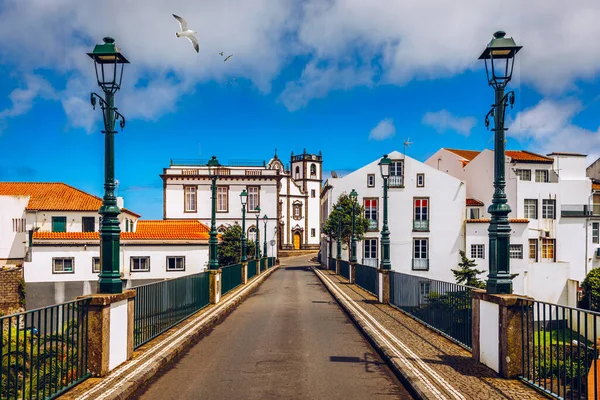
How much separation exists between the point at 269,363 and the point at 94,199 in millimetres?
41261

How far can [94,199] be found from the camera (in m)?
45.7

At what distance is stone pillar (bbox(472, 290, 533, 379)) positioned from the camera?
22.5 ft

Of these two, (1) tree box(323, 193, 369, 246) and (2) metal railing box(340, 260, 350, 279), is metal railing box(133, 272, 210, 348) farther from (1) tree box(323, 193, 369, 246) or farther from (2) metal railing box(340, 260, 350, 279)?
(1) tree box(323, 193, 369, 246)

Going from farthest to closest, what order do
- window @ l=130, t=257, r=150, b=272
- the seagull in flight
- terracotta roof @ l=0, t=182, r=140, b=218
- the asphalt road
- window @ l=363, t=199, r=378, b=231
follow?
1. window @ l=363, t=199, r=378, b=231
2. terracotta roof @ l=0, t=182, r=140, b=218
3. window @ l=130, t=257, r=150, b=272
4. the seagull in flight
5. the asphalt road

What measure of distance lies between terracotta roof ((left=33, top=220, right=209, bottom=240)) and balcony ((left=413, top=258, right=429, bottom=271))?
17783mm

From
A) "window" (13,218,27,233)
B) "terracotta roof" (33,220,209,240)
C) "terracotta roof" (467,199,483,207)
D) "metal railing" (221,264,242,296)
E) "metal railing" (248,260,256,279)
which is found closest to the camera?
"metal railing" (221,264,242,296)

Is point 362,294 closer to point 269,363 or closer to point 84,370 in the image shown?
point 269,363

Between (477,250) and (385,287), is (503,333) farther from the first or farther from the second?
(477,250)

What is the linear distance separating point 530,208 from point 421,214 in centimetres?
874

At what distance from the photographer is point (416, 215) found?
1747 inches

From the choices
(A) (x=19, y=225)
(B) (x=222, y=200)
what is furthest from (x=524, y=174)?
(A) (x=19, y=225)

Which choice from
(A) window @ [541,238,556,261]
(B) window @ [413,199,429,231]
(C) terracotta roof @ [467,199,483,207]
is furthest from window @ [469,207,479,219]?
(A) window @ [541,238,556,261]

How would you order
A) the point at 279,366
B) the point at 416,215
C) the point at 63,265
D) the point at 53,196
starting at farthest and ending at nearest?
the point at 53,196
the point at 416,215
the point at 63,265
the point at 279,366

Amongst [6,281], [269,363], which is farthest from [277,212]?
[269,363]
